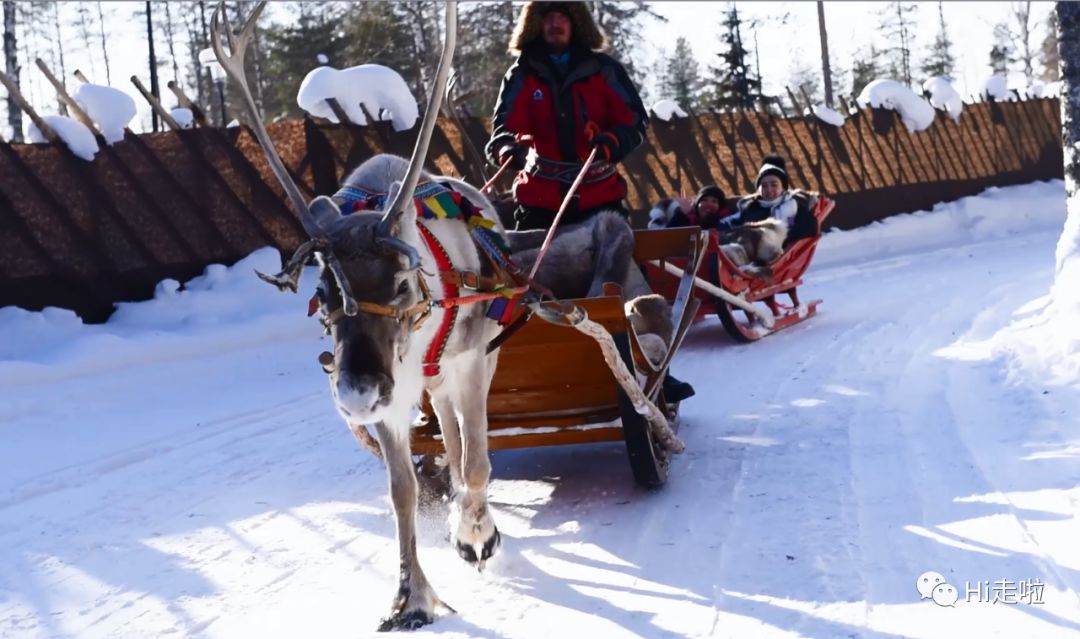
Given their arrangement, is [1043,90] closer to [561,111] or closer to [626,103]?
[626,103]

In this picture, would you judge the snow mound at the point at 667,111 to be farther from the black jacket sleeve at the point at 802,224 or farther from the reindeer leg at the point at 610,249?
the reindeer leg at the point at 610,249

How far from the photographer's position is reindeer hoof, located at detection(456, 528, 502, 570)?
4.14 metres

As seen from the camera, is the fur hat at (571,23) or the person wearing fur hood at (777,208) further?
the person wearing fur hood at (777,208)

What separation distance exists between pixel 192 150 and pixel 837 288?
7.33 m

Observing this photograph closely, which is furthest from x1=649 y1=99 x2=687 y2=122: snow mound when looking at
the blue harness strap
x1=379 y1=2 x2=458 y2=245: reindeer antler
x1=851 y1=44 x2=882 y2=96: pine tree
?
x1=851 y1=44 x2=882 y2=96: pine tree

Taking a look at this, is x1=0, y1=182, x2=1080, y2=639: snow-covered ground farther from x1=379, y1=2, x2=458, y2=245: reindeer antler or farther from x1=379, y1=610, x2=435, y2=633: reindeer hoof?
x1=379, y1=2, x2=458, y2=245: reindeer antler

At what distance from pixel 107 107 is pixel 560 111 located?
6823 mm

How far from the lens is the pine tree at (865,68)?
45062 mm

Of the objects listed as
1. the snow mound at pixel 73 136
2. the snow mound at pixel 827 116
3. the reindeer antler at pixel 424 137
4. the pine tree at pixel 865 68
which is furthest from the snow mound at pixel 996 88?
the reindeer antler at pixel 424 137

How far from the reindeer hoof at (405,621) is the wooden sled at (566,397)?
4.79 feet

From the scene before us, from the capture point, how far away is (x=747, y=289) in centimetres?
912

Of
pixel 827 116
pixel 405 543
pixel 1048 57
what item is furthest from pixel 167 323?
pixel 1048 57

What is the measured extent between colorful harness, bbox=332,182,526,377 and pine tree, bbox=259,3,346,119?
987 inches

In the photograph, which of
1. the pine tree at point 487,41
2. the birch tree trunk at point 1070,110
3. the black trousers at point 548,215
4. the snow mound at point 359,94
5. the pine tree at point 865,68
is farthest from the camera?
the pine tree at point 865,68
